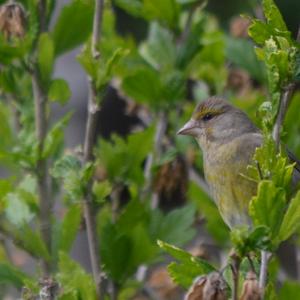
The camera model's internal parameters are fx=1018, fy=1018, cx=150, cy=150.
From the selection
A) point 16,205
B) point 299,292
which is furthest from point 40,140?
point 299,292

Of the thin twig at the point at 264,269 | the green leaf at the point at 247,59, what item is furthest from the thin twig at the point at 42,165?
the thin twig at the point at 264,269

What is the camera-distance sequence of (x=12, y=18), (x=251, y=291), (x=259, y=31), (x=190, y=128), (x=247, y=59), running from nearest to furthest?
1. (x=251, y=291)
2. (x=259, y=31)
3. (x=12, y=18)
4. (x=190, y=128)
5. (x=247, y=59)

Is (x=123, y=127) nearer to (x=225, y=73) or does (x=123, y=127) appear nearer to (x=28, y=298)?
(x=225, y=73)

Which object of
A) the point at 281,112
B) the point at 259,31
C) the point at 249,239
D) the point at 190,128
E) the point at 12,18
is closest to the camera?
the point at 249,239

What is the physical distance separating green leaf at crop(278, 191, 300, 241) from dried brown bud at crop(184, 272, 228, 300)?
29 cm

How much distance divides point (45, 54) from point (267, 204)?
3.51ft

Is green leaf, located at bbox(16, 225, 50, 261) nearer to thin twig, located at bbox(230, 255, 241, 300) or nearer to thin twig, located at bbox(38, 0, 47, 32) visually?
thin twig, located at bbox(38, 0, 47, 32)

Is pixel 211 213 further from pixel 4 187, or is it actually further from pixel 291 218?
pixel 291 218

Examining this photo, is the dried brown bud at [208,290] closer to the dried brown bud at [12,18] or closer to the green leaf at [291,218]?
the green leaf at [291,218]

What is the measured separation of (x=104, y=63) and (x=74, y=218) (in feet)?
1.38

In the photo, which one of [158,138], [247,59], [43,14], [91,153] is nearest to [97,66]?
[91,153]

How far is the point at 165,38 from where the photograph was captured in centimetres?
315

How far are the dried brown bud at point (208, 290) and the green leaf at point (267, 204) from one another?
20 cm

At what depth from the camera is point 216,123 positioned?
3.04 m
